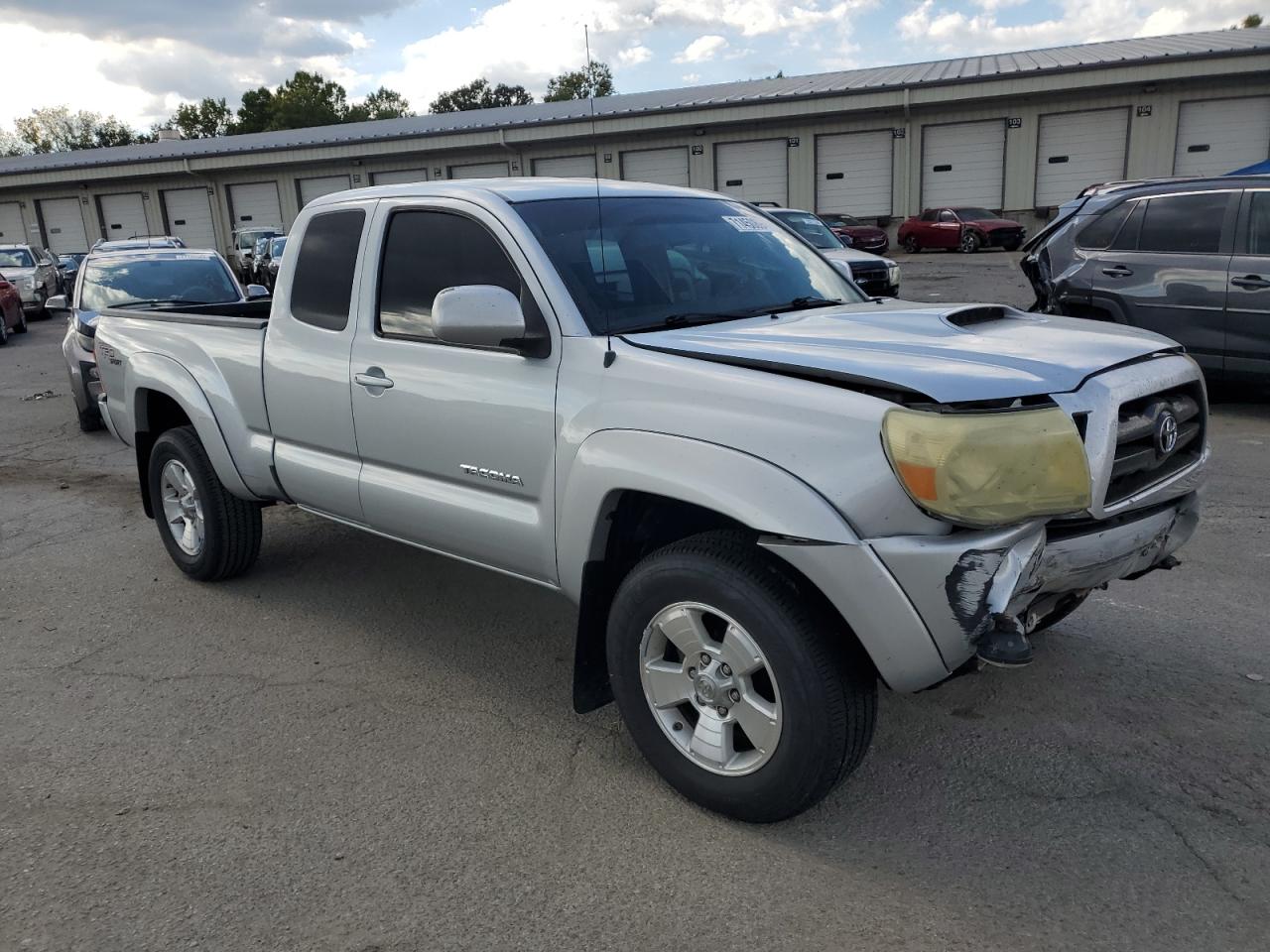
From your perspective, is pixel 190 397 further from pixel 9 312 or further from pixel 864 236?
pixel 864 236

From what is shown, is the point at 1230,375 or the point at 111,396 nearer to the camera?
the point at 111,396

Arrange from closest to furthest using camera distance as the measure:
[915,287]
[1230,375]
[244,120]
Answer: [1230,375]
[915,287]
[244,120]

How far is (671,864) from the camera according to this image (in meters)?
2.85

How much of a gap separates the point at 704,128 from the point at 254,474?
3092cm

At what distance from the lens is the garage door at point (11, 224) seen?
146ft

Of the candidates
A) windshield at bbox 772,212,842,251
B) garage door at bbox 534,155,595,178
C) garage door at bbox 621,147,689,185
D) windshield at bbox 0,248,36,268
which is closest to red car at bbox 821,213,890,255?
garage door at bbox 621,147,689,185

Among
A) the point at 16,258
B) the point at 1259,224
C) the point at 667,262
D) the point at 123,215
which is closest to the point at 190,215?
the point at 123,215

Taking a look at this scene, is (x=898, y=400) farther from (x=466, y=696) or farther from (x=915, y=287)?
(x=915, y=287)

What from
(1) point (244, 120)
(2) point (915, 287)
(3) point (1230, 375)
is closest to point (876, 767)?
(3) point (1230, 375)

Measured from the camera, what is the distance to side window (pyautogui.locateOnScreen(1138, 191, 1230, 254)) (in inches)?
322

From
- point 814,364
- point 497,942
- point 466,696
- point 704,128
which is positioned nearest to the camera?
point 497,942

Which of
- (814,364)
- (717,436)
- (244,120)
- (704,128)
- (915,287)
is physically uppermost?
(244,120)

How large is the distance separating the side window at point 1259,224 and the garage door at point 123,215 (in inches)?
1713

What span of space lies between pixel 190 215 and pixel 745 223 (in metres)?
43.3
